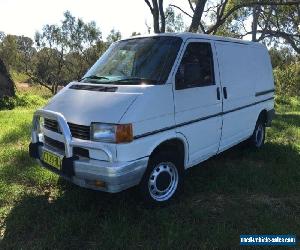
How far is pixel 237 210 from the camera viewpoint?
4914 mm

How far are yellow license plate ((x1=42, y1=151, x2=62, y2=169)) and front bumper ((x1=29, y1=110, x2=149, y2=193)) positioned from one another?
65 millimetres

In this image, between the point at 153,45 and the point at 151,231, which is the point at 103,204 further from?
the point at 153,45

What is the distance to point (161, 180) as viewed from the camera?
16.2 ft

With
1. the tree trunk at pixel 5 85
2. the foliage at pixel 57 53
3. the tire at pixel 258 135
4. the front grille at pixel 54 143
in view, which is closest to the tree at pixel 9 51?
the foliage at pixel 57 53

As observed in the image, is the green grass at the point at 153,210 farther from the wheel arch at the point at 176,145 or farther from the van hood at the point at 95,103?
the van hood at the point at 95,103

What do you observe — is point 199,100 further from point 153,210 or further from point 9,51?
point 9,51

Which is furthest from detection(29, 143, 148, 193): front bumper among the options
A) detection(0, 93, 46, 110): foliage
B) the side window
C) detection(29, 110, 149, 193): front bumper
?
detection(0, 93, 46, 110): foliage

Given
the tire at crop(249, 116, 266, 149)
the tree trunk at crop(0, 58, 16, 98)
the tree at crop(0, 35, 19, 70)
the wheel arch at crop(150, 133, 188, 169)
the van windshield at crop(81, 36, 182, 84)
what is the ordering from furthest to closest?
the tree at crop(0, 35, 19, 70), the tree trunk at crop(0, 58, 16, 98), the tire at crop(249, 116, 266, 149), the van windshield at crop(81, 36, 182, 84), the wheel arch at crop(150, 133, 188, 169)

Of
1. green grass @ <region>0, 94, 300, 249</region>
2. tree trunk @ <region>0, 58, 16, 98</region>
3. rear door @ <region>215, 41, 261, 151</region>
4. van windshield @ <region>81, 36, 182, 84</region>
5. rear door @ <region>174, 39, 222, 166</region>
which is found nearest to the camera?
green grass @ <region>0, 94, 300, 249</region>

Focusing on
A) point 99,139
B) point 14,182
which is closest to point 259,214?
point 99,139

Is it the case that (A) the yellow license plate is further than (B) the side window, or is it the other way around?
(B) the side window

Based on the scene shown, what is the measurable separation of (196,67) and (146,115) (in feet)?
4.28

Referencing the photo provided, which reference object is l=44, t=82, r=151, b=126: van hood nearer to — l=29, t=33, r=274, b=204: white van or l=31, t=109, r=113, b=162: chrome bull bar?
l=29, t=33, r=274, b=204: white van

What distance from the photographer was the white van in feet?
14.0
